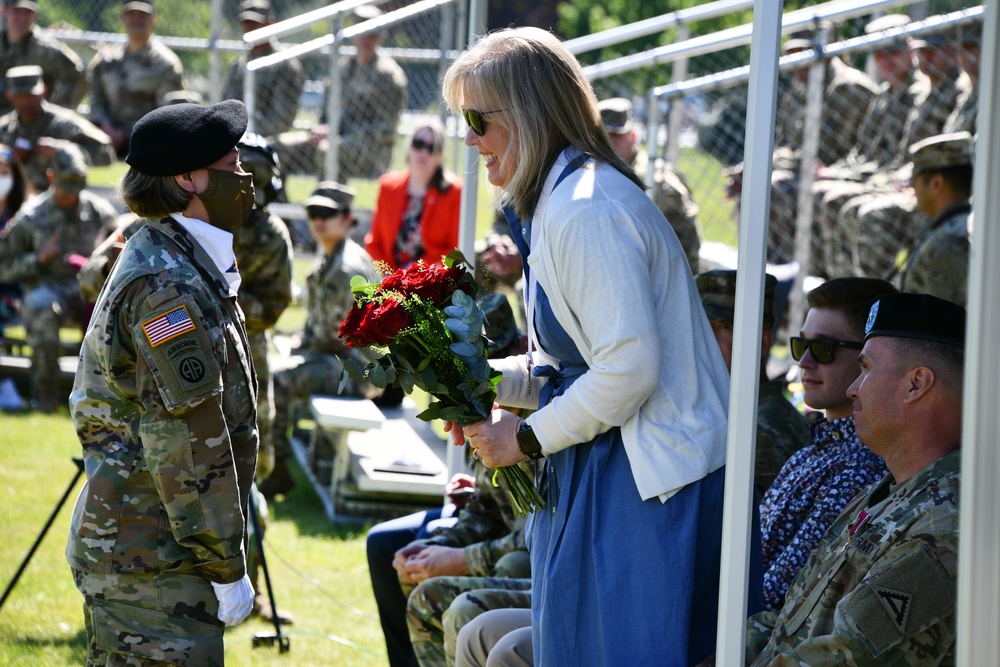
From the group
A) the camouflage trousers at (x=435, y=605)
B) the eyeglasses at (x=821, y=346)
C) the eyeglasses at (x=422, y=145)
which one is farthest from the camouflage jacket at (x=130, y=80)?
the eyeglasses at (x=821, y=346)

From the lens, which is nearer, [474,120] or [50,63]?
[474,120]

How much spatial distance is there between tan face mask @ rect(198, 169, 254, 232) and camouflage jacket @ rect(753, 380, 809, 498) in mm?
1890

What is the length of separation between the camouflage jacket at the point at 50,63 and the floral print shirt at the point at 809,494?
38.5ft

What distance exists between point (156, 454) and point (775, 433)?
7.04 ft

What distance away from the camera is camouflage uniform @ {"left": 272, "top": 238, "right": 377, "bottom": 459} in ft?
24.0

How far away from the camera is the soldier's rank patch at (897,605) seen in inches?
92.6

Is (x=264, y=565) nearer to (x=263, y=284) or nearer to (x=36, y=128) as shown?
(x=263, y=284)

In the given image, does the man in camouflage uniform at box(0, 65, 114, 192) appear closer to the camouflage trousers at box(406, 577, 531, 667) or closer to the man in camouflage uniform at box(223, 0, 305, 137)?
the man in camouflage uniform at box(223, 0, 305, 137)

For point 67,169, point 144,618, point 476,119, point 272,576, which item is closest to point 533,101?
point 476,119

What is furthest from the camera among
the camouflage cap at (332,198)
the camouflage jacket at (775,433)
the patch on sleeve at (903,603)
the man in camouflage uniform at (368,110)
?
the man in camouflage uniform at (368,110)

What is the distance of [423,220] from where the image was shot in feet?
26.9

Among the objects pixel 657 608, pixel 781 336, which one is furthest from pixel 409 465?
pixel 657 608

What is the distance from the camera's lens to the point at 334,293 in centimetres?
730

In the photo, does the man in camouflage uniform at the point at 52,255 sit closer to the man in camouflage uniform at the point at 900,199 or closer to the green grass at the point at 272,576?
the green grass at the point at 272,576
